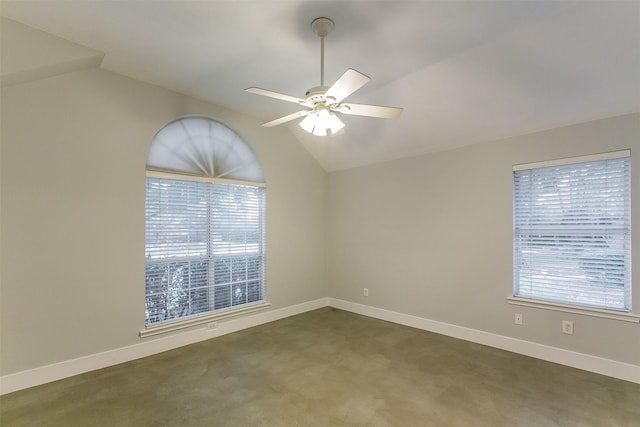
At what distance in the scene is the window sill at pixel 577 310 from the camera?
265 cm

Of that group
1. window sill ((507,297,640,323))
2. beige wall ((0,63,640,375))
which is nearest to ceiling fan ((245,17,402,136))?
beige wall ((0,63,640,375))

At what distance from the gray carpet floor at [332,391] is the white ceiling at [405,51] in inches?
94.8

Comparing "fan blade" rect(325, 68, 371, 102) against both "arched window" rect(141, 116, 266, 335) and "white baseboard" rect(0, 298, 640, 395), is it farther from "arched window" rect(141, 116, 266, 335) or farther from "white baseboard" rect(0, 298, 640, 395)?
"white baseboard" rect(0, 298, 640, 395)

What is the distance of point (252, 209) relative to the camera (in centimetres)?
432

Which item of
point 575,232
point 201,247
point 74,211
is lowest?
point 201,247

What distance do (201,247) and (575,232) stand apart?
400 centimetres

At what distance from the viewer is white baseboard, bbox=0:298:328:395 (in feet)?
8.30

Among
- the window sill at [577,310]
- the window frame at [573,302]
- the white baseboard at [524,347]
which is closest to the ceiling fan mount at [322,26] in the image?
the window frame at [573,302]

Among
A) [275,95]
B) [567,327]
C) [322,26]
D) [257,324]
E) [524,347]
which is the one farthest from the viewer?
[257,324]

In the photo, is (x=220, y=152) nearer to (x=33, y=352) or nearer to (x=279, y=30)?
(x=279, y=30)

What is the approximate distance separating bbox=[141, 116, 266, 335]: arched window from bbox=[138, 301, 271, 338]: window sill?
12 mm

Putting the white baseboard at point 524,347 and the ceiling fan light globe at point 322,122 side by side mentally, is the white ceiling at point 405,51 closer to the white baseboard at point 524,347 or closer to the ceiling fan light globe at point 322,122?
the ceiling fan light globe at point 322,122

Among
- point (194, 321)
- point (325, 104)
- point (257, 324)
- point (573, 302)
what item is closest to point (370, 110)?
point (325, 104)

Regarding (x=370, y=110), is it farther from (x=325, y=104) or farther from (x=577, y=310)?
(x=577, y=310)
